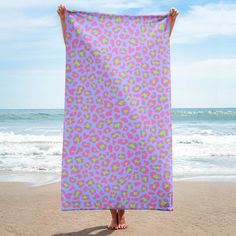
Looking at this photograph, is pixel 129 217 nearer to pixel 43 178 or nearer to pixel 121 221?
pixel 121 221

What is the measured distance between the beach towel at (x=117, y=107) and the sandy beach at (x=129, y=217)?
25.9 inches

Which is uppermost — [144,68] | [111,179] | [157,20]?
[157,20]

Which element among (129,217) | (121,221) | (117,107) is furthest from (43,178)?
(117,107)

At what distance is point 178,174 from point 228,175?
94 cm

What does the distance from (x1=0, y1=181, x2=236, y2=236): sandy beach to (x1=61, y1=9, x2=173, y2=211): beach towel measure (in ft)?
2.15

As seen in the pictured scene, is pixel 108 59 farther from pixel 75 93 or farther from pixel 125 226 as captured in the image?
pixel 125 226

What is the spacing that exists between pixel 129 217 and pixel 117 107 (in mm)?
1612

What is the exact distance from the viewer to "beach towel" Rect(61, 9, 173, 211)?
151 inches

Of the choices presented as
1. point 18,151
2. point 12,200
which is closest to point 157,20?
point 12,200

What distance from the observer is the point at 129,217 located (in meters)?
4.80

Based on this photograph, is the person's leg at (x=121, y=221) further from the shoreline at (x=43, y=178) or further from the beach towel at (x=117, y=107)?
the shoreline at (x=43, y=178)

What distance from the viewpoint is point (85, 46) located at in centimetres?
387

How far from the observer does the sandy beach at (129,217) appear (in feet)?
14.1

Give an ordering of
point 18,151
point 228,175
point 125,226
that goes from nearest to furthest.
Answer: point 125,226 < point 228,175 < point 18,151
